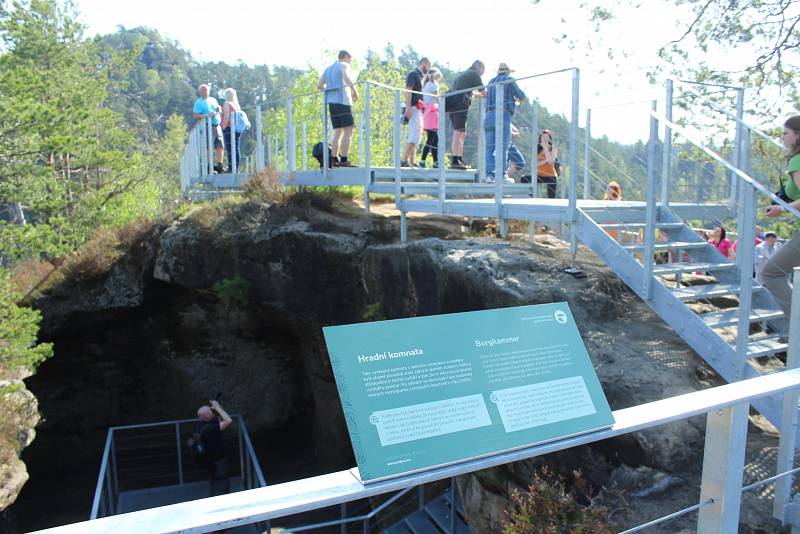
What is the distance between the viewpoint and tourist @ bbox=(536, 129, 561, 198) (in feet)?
30.5

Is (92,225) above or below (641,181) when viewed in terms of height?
below

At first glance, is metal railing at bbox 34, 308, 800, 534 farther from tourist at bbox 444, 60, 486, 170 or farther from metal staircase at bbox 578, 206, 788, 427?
Answer: tourist at bbox 444, 60, 486, 170

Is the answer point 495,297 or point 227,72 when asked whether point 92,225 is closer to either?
point 495,297

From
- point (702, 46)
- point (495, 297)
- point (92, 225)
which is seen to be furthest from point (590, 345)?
point (92, 225)

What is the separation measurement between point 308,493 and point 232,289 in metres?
10.2

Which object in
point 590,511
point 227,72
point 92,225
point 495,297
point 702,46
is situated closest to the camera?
point 590,511

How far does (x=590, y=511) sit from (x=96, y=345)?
12.7 m

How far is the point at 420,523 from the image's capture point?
26.4 ft

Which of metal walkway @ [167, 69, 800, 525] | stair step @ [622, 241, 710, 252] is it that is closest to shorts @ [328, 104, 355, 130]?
metal walkway @ [167, 69, 800, 525]

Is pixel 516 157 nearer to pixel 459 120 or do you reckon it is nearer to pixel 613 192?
pixel 459 120

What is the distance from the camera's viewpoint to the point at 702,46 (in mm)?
12484

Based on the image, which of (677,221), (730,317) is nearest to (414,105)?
(677,221)

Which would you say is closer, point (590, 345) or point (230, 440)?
point (590, 345)

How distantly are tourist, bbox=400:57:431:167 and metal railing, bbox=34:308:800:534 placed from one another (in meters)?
7.83
